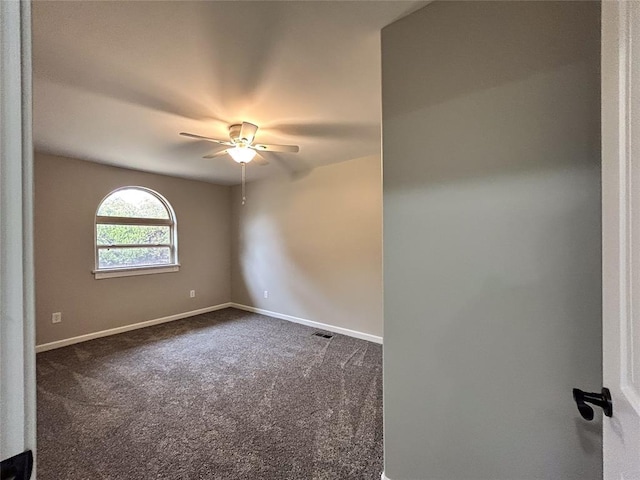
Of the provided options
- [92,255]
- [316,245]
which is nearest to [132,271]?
[92,255]

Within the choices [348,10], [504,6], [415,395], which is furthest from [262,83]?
[415,395]

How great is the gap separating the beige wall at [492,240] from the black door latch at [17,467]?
126cm

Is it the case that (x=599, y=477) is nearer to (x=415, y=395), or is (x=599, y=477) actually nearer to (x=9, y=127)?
(x=415, y=395)

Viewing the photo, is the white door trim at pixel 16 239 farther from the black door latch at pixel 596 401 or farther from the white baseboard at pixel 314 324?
the white baseboard at pixel 314 324

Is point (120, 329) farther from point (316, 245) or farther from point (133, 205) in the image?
point (316, 245)

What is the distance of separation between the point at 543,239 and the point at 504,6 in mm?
917

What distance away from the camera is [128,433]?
6.16 feet

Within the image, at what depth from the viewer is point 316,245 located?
411 cm

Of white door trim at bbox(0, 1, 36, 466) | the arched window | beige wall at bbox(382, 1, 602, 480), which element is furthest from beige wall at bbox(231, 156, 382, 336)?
white door trim at bbox(0, 1, 36, 466)

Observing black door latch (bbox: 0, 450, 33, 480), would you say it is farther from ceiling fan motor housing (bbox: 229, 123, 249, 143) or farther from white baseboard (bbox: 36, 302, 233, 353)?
white baseboard (bbox: 36, 302, 233, 353)

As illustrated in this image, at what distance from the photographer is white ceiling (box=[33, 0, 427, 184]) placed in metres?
1.30

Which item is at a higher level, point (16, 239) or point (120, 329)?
point (16, 239)

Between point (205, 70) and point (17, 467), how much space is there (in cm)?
191

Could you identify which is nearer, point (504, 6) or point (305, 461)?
point (504, 6)
